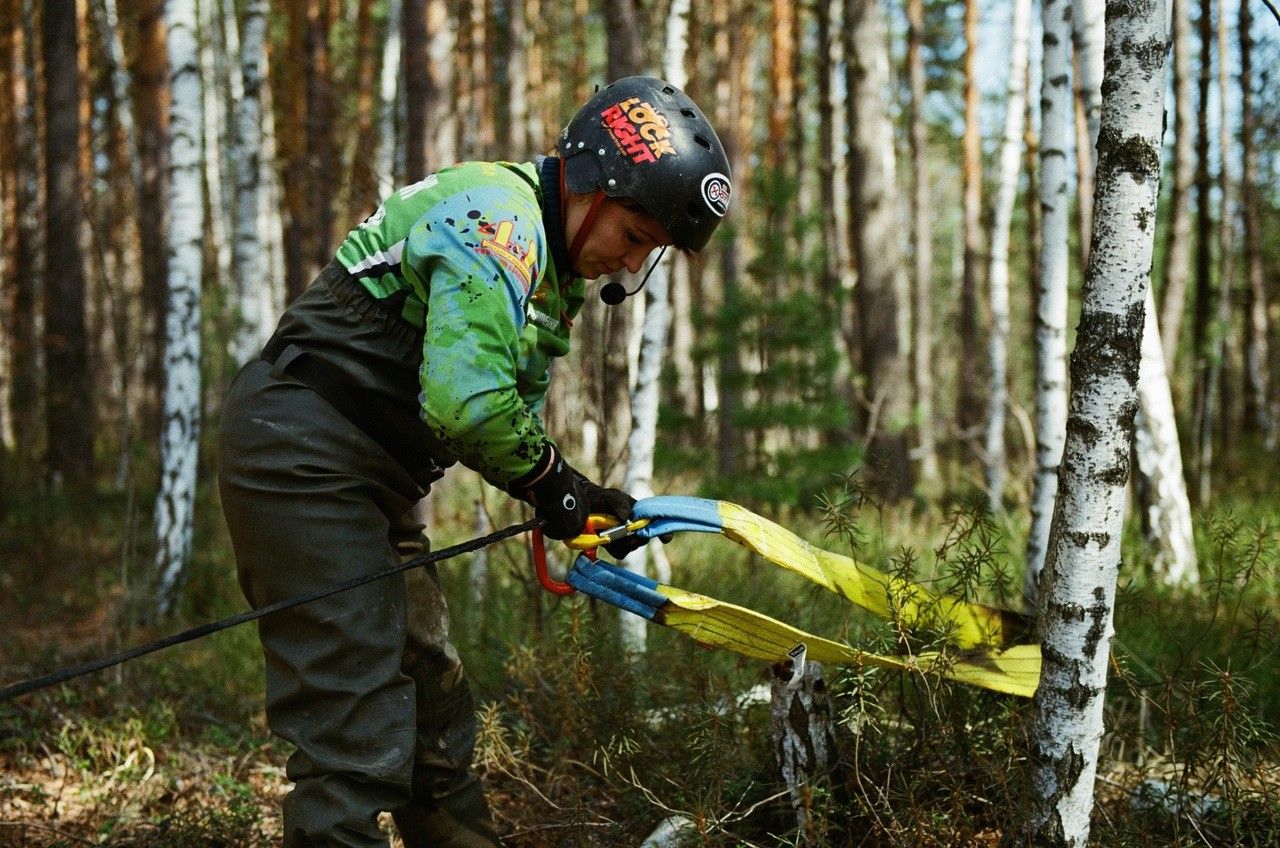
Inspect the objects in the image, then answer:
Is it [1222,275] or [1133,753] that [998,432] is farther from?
[1133,753]

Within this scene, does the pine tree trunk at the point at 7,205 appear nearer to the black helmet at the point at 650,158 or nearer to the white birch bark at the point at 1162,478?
the white birch bark at the point at 1162,478

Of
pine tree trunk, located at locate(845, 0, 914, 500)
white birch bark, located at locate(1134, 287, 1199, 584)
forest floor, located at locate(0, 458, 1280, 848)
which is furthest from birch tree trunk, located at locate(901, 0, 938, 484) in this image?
forest floor, located at locate(0, 458, 1280, 848)

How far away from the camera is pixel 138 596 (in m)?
5.75

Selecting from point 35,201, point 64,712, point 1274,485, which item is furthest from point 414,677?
point 35,201

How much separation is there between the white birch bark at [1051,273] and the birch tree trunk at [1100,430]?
228cm

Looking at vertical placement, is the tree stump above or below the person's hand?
below

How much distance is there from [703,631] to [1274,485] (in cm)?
821

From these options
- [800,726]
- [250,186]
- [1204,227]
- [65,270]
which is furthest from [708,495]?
[65,270]

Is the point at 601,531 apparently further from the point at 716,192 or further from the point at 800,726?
the point at 716,192

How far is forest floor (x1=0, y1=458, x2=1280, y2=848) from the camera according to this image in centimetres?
304

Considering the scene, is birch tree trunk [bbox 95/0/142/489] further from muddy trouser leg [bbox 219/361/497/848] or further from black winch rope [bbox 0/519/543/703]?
black winch rope [bbox 0/519/543/703]

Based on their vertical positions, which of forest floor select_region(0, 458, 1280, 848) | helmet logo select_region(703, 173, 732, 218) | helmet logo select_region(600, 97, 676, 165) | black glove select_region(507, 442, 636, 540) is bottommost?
forest floor select_region(0, 458, 1280, 848)

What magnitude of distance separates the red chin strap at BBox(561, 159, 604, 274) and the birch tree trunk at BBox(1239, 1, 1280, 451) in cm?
1222

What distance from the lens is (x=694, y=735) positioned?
3406 mm
